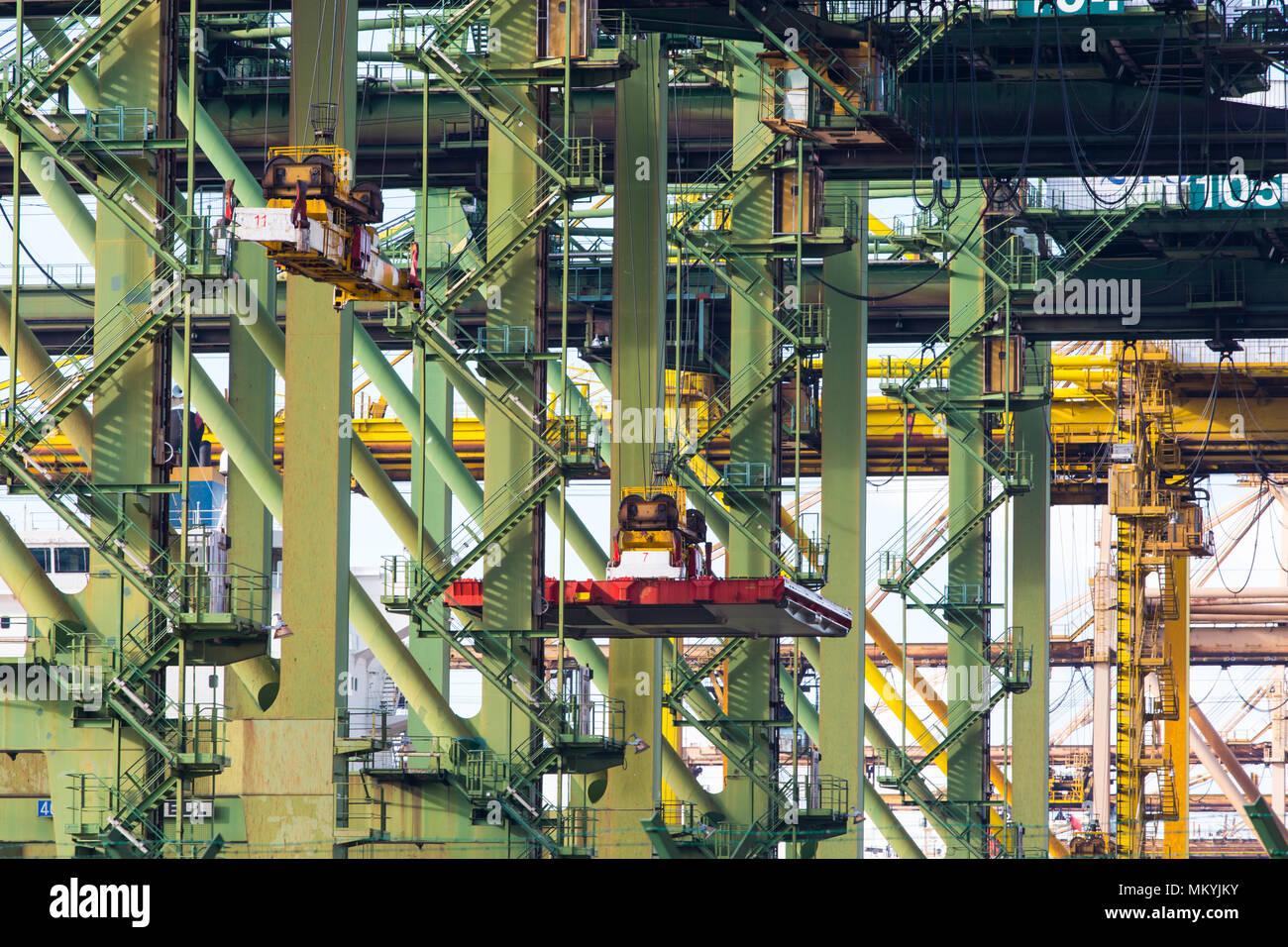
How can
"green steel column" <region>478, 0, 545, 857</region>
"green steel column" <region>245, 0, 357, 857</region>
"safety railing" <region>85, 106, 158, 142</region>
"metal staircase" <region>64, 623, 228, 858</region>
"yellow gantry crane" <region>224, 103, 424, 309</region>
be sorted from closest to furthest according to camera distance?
"yellow gantry crane" <region>224, 103, 424, 309</region>
"metal staircase" <region>64, 623, 228, 858</region>
"safety railing" <region>85, 106, 158, 142</region>
"green steel column" <region>245, 0, 357, 857</region>
"green steel column" <region>478, 0, 545, 857</region>

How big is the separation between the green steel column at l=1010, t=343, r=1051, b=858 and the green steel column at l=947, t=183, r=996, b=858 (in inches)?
175

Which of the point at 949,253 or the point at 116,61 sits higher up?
the point at 949,253

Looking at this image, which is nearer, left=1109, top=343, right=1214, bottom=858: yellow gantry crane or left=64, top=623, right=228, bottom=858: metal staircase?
left=64, top=623, right=228, bottom=858: metal staircase

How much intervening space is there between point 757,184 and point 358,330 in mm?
10738

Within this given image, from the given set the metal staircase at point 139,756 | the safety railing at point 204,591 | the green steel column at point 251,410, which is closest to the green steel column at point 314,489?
the safety railing at point 204,591

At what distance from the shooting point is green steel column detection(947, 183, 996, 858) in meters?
61.8

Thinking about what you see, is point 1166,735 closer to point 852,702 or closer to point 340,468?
point 852,702

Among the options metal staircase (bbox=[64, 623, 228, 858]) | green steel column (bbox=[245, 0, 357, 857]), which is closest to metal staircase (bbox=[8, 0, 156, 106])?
green steel column (bbox=[245, 0, 357, 857])

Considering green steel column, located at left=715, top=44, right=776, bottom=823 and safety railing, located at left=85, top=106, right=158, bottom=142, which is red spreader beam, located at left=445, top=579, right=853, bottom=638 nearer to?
green steel column, located at left=715, top=44, right=776, bottom=823

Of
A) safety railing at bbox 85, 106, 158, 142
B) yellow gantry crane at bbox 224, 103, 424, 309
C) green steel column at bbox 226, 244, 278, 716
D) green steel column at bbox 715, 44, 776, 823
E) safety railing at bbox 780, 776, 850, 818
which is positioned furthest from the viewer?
green steel column at bbox 715, 44, 776, 823

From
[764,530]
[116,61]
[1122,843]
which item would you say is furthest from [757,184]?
[1122,843]

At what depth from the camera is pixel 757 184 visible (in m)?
53.0

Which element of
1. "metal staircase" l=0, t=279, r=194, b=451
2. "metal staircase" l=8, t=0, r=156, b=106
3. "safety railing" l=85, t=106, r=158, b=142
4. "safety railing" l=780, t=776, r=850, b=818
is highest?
"metal staircase" l=8, t=0, r=156, b=106

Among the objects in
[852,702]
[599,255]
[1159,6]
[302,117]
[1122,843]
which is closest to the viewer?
[302,117]
